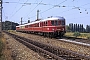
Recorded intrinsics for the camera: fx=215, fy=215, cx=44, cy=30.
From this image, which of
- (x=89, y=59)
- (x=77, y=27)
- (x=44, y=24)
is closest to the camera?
(x=89, y=59)

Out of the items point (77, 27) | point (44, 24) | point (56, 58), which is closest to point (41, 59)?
point (56, 58)

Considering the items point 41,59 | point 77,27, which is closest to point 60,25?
point 41,59

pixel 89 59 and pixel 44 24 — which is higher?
pixel 44 24

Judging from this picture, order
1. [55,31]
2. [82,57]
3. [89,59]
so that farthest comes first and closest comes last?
[55,31], [82,57], [89,59]

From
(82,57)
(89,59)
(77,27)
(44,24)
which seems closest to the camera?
(89,59)

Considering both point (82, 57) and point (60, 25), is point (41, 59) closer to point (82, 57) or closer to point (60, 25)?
point (82, 57)

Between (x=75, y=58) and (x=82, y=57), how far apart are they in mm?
360

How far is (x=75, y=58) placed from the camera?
1102 cm

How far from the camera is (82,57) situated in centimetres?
1099

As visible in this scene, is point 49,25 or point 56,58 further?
point 49,25

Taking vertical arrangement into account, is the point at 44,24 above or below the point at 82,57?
above

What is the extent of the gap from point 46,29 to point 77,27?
91484 mm

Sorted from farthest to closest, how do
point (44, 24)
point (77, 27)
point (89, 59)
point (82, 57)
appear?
point (77, 27) < point (44, 24) < point (82, 57) < point (89, 59)

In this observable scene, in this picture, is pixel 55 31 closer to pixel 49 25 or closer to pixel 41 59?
pixel 49 25
